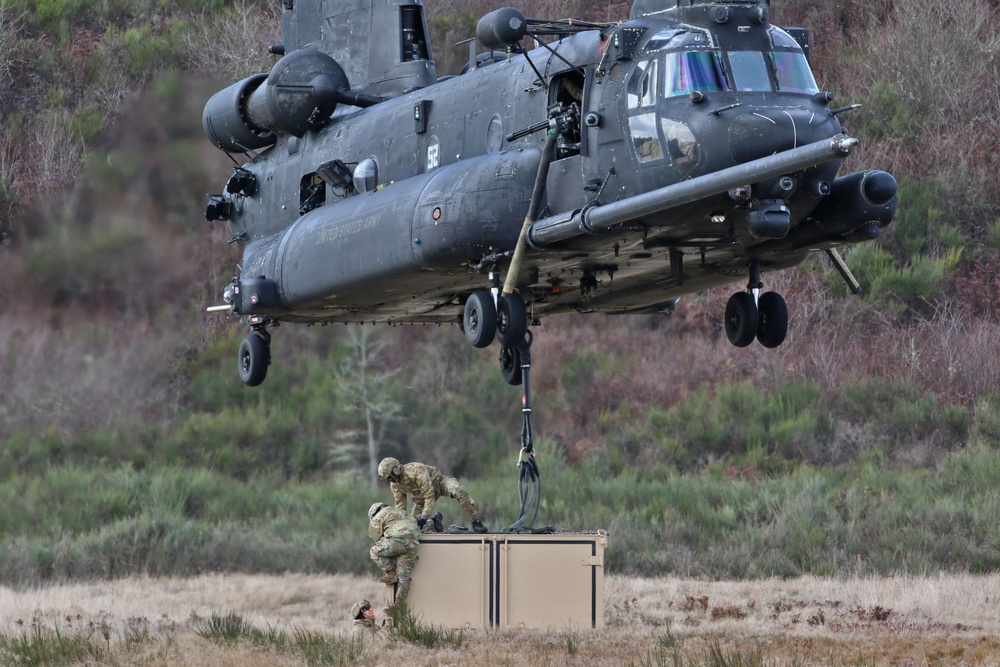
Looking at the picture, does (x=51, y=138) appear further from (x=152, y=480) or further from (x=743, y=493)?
(x=743, y=493)

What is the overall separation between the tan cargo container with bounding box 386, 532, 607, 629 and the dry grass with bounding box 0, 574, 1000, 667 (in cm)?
21

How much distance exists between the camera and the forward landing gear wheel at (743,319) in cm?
1511

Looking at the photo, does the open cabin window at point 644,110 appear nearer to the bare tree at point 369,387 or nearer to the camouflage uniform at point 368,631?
the camouflage uniform at point 368,631

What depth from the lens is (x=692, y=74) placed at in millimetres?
13133

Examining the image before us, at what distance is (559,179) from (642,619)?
5912 mm

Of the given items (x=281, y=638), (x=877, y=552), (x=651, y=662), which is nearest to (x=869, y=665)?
(x=651, y=662)

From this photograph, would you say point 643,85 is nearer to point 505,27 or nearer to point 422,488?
point 505,27

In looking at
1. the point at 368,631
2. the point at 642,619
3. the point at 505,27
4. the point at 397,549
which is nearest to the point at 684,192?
the point at 505,27

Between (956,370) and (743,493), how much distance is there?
559cm

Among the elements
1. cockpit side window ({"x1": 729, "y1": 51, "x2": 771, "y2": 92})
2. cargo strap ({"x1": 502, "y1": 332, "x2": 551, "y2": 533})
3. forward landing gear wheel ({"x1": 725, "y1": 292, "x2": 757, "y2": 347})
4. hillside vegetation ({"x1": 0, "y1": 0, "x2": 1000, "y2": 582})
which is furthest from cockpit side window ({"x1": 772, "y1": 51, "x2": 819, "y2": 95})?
hillside vegetation ({"x1": 0, "y1": 0, "x2": 1000, "y2": 582})

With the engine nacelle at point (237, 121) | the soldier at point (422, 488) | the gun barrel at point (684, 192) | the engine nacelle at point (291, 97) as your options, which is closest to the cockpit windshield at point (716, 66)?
the gun barrel at point (684, 192)

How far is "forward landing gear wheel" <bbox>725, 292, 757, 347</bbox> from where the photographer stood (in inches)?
595

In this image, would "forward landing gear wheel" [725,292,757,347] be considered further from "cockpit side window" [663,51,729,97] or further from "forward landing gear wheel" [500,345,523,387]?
"cockpit side window" [663,51,729,97]

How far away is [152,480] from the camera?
26.7 meters
